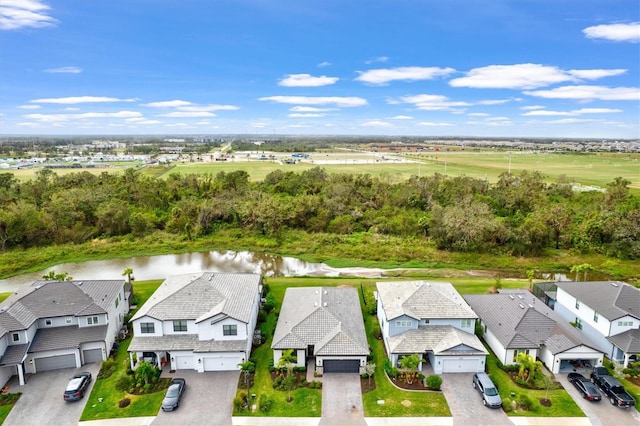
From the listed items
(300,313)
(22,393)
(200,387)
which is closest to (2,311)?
(22,393)

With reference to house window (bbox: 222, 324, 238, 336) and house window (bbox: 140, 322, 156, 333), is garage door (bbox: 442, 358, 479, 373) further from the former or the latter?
house window (bbox: 140, 322, 156, 333)

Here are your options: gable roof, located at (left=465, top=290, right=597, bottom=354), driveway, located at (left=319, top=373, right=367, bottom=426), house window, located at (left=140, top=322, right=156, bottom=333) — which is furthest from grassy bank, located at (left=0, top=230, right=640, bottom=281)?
house window, located at (left=140, top=322, right=156, bottom=333)

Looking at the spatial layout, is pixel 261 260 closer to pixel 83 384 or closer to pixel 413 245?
pixel 413 245

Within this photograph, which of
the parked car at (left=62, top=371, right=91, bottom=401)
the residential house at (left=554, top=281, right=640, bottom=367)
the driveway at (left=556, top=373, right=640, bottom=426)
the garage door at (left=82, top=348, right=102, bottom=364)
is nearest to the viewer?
the driveway at (left=556, top=373, right=640, bottom=426)

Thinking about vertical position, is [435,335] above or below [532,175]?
below

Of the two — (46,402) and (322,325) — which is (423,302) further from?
(46,402)

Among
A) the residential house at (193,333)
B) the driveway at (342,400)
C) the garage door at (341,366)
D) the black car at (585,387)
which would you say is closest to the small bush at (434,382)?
the driveway at (342,400)
